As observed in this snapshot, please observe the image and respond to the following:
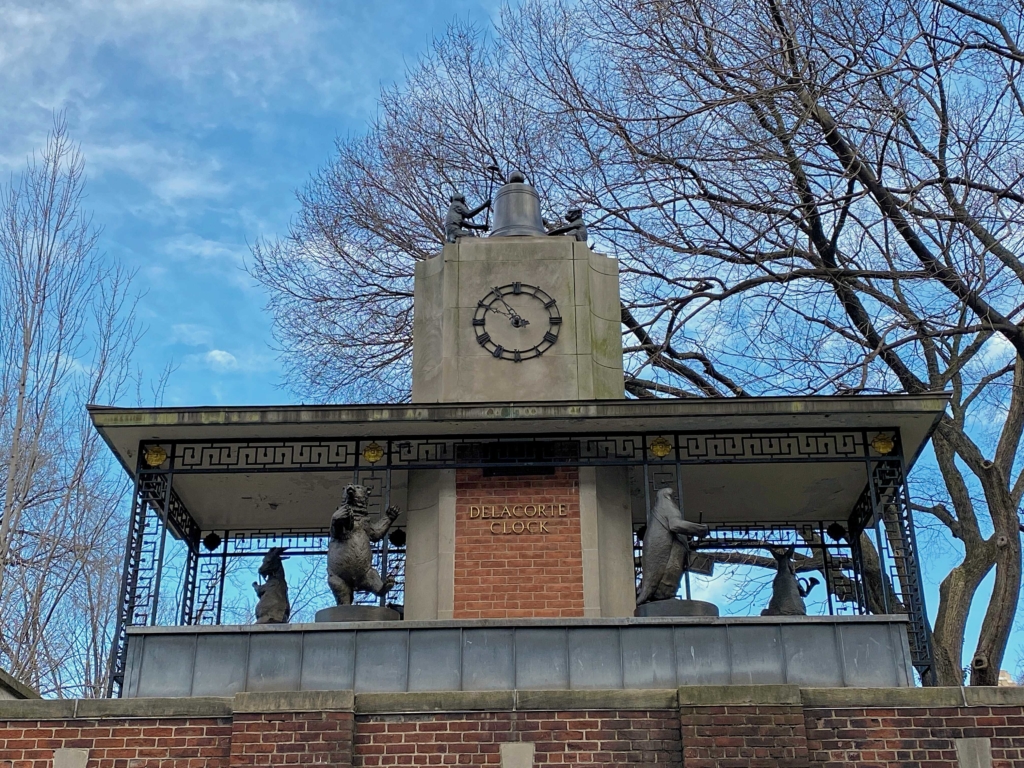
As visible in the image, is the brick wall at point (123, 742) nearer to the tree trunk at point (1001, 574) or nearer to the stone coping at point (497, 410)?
the stone coping at point (497, 410)

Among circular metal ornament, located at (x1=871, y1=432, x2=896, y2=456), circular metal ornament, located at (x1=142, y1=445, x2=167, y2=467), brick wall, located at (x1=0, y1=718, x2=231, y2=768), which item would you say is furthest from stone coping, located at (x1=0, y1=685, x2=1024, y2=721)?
circular metal ornament, located at (x1=142, y1=445, x2=167, y2=467)

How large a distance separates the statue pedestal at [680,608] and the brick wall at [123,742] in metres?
3.96

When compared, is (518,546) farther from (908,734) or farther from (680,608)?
(908,734)

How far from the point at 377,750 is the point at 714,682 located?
2.94 meters

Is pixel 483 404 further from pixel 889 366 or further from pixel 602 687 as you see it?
pixel 889 366

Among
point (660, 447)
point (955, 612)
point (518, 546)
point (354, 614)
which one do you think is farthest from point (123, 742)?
point (955, 612)

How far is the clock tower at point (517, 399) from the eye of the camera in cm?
1277

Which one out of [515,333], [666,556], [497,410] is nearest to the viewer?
[666,556]

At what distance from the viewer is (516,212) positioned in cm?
1523

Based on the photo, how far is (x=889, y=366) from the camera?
1942cm

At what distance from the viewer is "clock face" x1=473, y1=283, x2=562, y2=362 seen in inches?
556

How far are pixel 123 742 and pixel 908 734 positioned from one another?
21.2 ft

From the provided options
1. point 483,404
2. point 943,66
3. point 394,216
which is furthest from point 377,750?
point 394,216

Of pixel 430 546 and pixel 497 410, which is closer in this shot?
pixel 497 410
